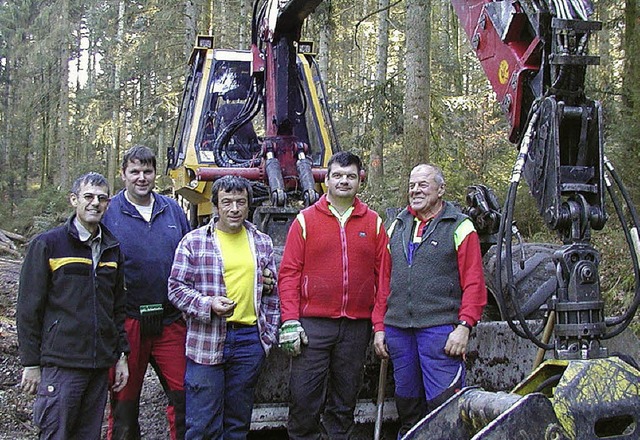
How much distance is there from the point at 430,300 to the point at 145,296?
167 cm

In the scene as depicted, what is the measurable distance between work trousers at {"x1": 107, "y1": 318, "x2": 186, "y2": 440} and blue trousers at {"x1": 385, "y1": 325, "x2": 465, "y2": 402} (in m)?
1.28

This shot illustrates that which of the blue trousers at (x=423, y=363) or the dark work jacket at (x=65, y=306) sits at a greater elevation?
the dark work jacket at (x=65, y=306)

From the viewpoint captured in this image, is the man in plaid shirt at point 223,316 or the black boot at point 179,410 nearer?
the man in plaid shirt at point 223,316

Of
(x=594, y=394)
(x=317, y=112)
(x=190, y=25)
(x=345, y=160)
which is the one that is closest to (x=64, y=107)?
(x=190, y=25)

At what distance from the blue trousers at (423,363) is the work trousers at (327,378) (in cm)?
22

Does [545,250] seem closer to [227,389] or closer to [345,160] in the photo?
[345,160]

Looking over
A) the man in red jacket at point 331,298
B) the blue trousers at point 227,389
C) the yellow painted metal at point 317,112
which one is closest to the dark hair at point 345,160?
the man in red jacket at point 331,298

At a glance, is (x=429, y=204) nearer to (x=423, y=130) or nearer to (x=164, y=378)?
(x=164, y=378)

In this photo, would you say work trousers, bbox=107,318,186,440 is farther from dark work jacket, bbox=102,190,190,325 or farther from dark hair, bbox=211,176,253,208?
dark hair, bbox=211,176,253,208

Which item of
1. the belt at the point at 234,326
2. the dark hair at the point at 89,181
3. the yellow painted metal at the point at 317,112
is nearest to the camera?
the dark hair at the point at 89,181

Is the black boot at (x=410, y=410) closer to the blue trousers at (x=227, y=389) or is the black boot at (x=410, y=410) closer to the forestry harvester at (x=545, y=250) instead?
the forestry harvester at (x=545, y=250)

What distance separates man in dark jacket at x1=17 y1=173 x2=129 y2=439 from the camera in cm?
350

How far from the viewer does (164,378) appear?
429cm

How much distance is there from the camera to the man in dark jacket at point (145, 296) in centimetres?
414
